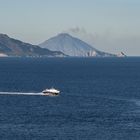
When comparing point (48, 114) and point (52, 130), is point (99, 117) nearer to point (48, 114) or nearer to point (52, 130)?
point (48, 114)

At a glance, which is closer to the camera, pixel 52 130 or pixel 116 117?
pixel 52 130

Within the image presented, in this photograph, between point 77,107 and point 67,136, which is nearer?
point 67,136

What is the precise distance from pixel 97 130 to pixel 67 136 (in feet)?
30.8

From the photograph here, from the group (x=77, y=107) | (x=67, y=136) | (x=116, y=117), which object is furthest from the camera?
(x=77, y=107)

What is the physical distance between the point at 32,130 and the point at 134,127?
22189 millimetres

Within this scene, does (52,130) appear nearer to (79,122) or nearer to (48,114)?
(79,122)

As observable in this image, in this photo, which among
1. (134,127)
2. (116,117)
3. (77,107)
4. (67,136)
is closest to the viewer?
(67,136)

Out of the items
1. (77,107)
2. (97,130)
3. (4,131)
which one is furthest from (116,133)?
(77,107)

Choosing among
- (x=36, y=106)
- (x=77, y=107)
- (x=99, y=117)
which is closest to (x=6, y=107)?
(x=36, y=106)

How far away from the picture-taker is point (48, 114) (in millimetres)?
161750

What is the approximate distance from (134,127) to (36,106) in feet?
146

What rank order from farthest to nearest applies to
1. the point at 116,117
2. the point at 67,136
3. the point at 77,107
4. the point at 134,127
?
the point at 77,107 → the point at 116,117 → the point at 134,127 → the point at 67,136

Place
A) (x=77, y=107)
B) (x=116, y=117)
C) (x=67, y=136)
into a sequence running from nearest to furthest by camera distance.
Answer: (x=67, y=136), (x=116, y=117), (x=77, y=107)

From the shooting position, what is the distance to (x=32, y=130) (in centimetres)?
13612
